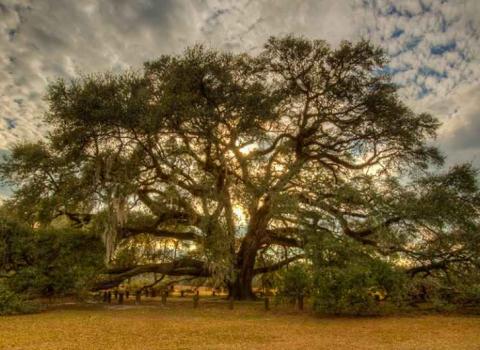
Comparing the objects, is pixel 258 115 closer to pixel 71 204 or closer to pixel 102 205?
pixel 102 205

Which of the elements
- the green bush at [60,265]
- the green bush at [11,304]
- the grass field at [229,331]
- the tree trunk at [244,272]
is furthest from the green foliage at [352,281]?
the green bush at [11,304]

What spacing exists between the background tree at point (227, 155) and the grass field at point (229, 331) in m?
3.48

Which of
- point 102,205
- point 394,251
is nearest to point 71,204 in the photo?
point 102,205

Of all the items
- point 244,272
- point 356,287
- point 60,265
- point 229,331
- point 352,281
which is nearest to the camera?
point 229,331

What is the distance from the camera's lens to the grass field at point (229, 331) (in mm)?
9772

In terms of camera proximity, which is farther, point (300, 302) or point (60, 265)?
point (60, 265)

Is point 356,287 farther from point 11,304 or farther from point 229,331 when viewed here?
point 11,304

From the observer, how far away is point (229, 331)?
11859mm

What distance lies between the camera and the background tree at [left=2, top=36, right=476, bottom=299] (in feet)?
57.4

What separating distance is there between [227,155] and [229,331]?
9.67 metres

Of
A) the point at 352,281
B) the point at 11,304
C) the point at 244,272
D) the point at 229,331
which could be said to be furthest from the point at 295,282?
the point at 11,304

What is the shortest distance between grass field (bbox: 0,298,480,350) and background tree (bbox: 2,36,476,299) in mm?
3481

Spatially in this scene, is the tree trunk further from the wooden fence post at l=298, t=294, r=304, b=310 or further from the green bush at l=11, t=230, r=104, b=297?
the green bush at l=11, t=230, r=104, b=297

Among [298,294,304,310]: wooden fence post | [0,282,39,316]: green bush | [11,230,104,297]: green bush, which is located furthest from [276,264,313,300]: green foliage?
[0,282,39,316]: green bush
